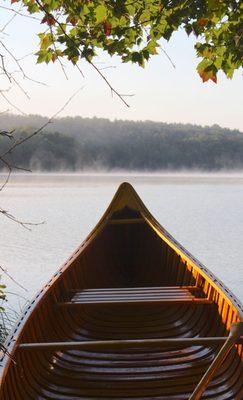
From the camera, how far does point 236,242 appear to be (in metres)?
29.8

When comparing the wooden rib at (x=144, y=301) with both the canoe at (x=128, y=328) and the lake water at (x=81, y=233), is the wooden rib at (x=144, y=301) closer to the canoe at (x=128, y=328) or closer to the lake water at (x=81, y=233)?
the canoe at (x=128, y=328)

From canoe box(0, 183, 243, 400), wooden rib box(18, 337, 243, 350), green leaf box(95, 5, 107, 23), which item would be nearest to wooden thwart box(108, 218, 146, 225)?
canoe box(0, 183, 243, 400)

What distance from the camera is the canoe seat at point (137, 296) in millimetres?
6297

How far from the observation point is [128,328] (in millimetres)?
6617

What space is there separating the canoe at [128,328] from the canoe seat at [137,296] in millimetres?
10

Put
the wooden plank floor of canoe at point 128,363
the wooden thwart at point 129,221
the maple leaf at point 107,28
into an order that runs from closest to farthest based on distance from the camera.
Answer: the wooden plank floor of canoe at point 128,363 → the maple leaf at point 107,28 → the wooden thwart at point 129,221

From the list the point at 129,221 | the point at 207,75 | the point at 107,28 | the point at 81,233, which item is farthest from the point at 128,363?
the point at 81,233

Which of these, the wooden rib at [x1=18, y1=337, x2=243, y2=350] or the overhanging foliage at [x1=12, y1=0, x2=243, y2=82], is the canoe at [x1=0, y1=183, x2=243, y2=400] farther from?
the overhanging foliage at [x1=12, y1=0, x2=243, y2=82]

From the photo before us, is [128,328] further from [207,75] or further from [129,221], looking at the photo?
[129,221]

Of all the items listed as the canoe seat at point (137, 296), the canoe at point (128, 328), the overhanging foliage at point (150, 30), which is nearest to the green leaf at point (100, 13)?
the overhanging foliage at point (150, 30)

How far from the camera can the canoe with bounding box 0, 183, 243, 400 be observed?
4723mm

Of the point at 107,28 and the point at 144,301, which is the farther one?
the point at 107,28

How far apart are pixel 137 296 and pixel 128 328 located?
0.32 meters

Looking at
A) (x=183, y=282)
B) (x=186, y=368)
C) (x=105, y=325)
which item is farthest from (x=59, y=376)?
(x=183, y=282)
